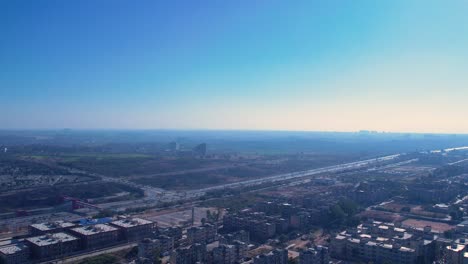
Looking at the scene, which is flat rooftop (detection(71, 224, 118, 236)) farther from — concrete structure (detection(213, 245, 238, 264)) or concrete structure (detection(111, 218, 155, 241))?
concrete structure (detection(213, 245, 238, 264))

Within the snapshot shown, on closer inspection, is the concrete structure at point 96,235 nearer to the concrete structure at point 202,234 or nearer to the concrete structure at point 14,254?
the concrete structure at point 14,254

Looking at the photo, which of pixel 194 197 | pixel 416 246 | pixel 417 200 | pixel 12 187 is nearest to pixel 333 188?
pixel 417 200

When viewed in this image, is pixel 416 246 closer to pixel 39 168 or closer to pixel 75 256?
pixel 75 256

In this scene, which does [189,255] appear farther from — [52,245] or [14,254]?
[14,254]

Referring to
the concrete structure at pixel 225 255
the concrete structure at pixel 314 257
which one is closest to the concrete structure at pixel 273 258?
the concrete structure at pixel 314 257

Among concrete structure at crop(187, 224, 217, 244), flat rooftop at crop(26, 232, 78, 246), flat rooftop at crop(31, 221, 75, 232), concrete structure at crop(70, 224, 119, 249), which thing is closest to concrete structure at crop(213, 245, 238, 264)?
concrete structure at crop(187, 224, 217, 244)

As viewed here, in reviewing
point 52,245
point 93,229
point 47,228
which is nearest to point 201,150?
point 47,228
